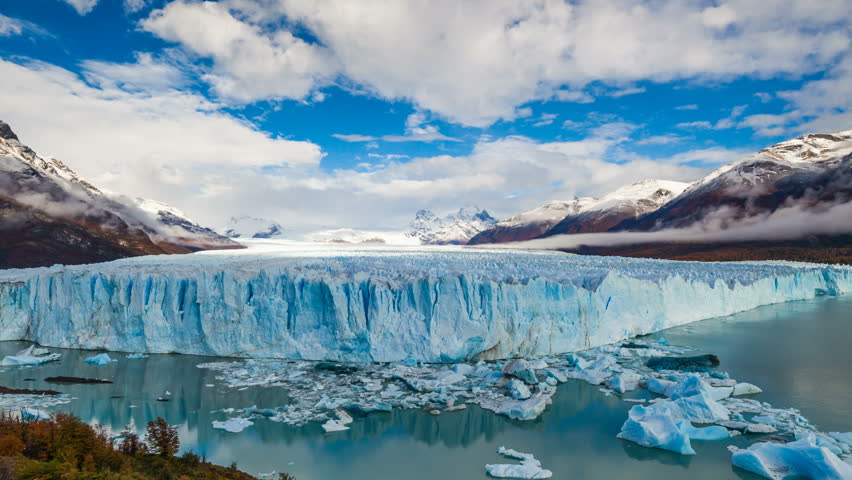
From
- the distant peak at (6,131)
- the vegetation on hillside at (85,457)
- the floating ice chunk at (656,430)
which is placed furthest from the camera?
the distant peak at (6,131)

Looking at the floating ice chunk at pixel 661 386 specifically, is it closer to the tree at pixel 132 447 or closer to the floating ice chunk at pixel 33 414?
the tree at pixel 132 447

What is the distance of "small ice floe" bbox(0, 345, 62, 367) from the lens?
1255 cm

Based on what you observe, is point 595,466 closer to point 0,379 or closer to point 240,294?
point 240,294

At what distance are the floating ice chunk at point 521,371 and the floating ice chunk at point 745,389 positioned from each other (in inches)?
171

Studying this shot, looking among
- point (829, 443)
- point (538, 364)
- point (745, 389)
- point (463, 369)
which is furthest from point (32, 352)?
point (829, 443)

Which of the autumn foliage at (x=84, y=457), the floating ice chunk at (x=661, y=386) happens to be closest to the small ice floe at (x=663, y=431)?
the floating ice chunk at (x=661, y=386)

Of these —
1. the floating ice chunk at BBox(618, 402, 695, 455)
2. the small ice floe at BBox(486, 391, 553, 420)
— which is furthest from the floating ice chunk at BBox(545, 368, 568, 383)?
the floating ice chunk at BBox(618, 402, 695, 455)

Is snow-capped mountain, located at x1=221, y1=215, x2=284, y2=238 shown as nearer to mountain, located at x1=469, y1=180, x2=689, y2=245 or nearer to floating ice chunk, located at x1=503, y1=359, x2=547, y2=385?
mountain, located at x1=469, y1=180, x2=689, y2=245

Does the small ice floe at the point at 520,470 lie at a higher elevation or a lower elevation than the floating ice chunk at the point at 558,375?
lower

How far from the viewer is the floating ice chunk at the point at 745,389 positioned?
34.3 feet

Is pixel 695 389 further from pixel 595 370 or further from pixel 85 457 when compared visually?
pixel 85 457

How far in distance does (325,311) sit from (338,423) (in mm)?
4864

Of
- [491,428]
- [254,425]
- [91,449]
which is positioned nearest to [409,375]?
[491,428]

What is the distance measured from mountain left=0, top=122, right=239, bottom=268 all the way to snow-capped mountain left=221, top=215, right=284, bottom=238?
288 ft
